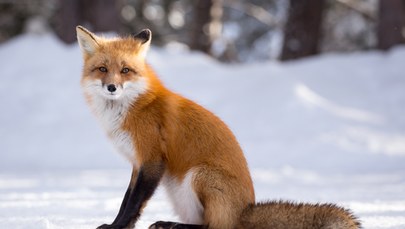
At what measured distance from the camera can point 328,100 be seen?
49.7 feet

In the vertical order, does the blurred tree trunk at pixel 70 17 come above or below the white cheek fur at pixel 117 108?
above

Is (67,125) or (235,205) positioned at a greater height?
(67,125)

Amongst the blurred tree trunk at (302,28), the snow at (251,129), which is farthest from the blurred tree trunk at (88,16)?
the blurred tree trunk at (302,28)

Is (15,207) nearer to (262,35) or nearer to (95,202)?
(95,202)

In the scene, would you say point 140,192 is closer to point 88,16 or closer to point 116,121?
point 116,121

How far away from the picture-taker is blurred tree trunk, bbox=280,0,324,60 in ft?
60.1

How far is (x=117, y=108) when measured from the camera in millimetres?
5703

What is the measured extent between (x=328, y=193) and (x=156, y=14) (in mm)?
20489

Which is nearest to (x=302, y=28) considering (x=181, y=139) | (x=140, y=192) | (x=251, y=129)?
(x=251, y=129)

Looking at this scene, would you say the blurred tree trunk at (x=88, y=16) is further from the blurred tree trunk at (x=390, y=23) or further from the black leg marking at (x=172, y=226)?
the black leg marking at (x=172, y=226)

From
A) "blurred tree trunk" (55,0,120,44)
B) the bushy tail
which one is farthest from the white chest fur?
"blurred tree trunk" (55,0,120,44)

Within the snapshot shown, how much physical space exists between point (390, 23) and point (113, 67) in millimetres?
12575

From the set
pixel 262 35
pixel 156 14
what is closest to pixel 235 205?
pixel 156 14

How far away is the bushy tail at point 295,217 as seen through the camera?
4.94 metres
